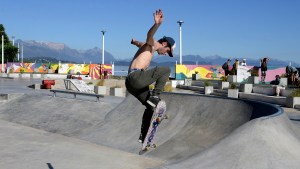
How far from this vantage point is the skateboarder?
17.3 feet

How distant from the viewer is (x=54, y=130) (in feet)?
41.4

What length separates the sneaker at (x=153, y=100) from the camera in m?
5.43

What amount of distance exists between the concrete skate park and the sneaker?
1.73 meters

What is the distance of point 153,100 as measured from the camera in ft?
17.9

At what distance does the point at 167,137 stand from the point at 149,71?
4750 millimetres

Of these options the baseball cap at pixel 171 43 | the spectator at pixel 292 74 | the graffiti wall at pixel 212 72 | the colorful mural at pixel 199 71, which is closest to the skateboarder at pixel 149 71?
the baseball cap at pixel 171 43

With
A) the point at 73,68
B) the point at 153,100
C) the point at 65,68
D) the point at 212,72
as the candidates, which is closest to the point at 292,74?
the point at 212,72

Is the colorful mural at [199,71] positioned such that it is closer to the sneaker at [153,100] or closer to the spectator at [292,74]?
the spectator at [292,74]

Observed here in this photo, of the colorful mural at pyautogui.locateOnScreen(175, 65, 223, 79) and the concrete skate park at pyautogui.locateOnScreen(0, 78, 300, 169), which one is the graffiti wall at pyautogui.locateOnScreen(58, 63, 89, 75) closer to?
the colorful mural at pyautogui.locateOnScreen(175, 65, 223, 79)

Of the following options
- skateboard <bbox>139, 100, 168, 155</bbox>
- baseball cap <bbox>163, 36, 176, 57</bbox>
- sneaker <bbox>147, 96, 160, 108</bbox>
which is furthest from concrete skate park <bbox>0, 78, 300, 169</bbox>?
baseball cap <bbox>163, 36, 176, 57</bbox>

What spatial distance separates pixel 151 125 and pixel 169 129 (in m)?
4.53

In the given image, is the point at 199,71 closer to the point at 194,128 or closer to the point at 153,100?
the point at 194,128

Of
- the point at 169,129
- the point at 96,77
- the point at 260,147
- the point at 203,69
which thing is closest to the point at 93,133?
the point at 169,129

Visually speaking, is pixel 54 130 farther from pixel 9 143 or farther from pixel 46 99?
pixel 46 99
